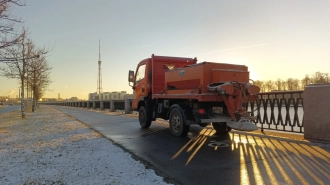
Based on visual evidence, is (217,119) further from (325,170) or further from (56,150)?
(56,150)

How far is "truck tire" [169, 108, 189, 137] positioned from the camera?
8609mm

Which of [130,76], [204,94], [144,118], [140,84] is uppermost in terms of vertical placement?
[130,76]

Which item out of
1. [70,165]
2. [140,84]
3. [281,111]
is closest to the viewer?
[70,165]

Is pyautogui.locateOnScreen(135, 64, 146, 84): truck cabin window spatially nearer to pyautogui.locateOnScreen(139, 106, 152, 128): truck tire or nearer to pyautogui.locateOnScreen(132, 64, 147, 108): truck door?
pyautogui.locateOnScreen(132, 64, 147, 108): truck door

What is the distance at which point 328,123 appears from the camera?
7.04 m

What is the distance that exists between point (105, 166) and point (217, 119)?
4.02m

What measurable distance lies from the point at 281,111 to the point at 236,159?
12.9 feet

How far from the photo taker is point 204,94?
7.73 meters

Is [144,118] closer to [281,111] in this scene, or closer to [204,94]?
[204,94]

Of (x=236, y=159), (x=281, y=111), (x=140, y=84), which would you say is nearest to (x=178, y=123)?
(x=236, y=159)

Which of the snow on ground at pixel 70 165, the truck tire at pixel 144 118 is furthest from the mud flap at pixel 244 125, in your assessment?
the truck tire at pixel 144 118

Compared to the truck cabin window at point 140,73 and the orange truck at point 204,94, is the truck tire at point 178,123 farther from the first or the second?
the truck cabin window at point 140,73

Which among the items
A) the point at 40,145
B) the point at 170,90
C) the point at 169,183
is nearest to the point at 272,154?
the point at 169,183

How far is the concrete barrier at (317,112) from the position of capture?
709cm
